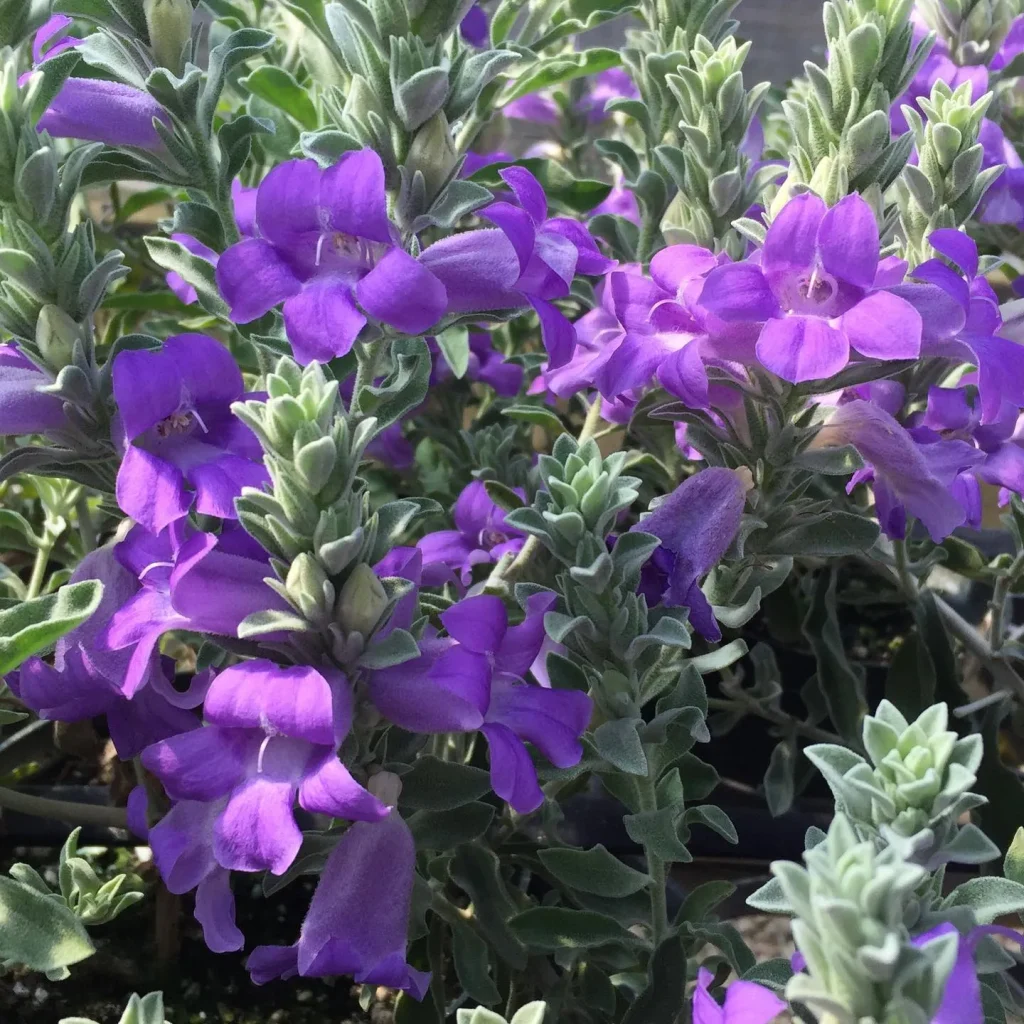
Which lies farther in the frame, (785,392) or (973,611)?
(973,611)

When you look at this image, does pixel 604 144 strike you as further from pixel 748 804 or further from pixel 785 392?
pixel 748 804

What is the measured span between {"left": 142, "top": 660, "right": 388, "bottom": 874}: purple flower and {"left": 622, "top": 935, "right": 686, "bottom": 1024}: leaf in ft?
1.03

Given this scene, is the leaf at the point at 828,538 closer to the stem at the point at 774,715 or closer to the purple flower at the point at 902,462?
the purple flower at the point at 902,462

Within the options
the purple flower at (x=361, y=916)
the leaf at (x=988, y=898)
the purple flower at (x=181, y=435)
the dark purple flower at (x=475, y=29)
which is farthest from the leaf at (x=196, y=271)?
the leaf at (x=988, y=898)

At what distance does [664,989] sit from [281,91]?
870mm

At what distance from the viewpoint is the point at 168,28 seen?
788 millimetres

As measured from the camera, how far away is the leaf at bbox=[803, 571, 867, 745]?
3.89 feet

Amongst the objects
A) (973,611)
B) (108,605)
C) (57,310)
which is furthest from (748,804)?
(57,310)

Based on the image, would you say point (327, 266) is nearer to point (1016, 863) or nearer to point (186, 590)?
point (186, 590)

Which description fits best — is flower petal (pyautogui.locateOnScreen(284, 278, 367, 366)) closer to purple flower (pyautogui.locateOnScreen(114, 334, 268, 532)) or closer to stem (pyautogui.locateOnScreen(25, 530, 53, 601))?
purple flower (pyautogui.locateOnScreen(114, 334, 268, 532))

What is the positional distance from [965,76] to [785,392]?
709mm

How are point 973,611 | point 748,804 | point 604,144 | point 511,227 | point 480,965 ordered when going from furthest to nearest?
1. point 973,611
2. point 748,804
3. point 604,144
4. point 480,965
5. point 511,227

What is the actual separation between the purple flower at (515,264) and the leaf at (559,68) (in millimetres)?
348

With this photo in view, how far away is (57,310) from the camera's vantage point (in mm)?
732
